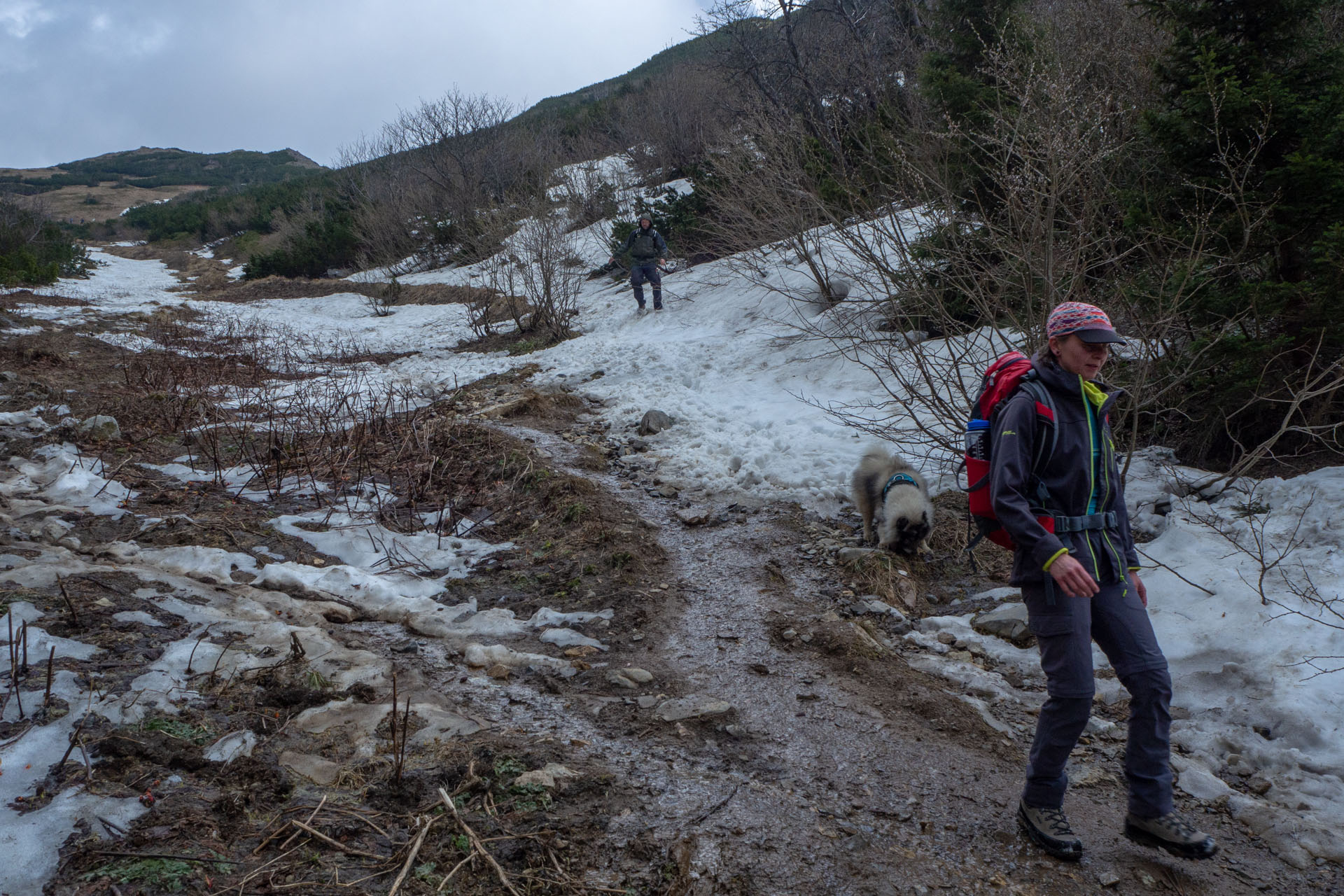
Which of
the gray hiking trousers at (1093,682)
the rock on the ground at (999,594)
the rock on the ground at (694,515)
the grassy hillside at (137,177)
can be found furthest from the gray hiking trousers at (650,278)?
the grassy hillside at (137,177)

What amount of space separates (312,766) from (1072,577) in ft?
8.57

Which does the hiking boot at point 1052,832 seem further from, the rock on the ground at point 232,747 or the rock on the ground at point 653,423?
the rock on the ground at point 653,423

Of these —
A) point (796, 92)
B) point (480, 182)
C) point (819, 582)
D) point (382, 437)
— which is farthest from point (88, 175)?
point (819, 582)

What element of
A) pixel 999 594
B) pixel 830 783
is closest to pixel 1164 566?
pixel 999 594

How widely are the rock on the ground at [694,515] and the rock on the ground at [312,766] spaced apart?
3.64 meters

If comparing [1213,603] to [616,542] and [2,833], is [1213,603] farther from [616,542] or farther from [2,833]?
[2,833]

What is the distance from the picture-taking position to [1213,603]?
4.07 meters

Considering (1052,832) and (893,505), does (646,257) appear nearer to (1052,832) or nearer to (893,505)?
(893,505)

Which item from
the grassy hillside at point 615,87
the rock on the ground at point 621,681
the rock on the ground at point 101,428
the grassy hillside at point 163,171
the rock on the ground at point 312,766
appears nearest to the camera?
the rock on the ground at point 312,766

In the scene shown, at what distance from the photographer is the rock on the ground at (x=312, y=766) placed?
2.59 metres

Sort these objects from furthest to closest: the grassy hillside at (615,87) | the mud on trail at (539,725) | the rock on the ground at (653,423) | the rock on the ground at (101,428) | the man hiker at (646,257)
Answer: the grassy hillside at (615,87)
the man hiker at (646,257)
the rock on the ground at (653,423)
the rock on the ground at (101,428)
the mud on trail at (539,725)

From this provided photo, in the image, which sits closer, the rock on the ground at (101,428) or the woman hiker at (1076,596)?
the woman hiker at (1076,596)

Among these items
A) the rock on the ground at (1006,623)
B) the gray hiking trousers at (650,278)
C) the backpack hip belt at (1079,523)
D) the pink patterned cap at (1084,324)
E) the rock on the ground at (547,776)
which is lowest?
the rock on the ground at (1006,623)

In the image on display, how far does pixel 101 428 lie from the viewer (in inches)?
271
